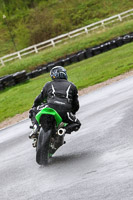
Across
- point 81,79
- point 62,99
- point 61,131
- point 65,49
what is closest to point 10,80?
point 81,79

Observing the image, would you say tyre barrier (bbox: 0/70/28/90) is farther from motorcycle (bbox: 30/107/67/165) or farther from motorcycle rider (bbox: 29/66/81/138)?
motorcycle (bbox: 30/107/67/165)

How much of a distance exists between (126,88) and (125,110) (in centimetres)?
430

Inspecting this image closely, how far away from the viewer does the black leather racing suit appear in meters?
7.71

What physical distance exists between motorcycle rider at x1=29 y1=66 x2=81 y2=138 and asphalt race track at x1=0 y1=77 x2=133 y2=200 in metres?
0.59

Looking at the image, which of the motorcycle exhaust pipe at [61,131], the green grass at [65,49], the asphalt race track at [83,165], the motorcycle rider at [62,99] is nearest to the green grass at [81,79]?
the asphalt race track at [83,165]

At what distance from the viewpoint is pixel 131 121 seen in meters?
9.23

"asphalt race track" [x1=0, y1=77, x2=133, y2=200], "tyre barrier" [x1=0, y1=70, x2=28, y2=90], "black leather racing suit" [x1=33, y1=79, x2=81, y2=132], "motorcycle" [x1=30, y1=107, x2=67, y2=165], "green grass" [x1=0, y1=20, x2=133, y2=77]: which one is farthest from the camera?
"green grass" [x1=0, y1=20, x2=133, y2=77]

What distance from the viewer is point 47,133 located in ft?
24.0

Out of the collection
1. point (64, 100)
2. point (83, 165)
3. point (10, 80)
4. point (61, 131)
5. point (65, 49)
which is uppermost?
point (64, 100)

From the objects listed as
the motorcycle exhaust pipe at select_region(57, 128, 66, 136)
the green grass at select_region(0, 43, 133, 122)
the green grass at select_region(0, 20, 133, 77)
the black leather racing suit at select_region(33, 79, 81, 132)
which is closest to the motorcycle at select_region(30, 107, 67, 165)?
the motorcycle exhaust pipe at select_region(57, 128, 66, 136)

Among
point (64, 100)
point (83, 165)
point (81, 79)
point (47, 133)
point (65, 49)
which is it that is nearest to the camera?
point (83, 165)

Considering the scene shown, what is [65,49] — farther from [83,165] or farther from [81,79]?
[83,165]

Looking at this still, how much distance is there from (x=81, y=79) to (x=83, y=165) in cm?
1547

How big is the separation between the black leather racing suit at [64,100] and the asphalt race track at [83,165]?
1.96ft
